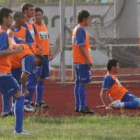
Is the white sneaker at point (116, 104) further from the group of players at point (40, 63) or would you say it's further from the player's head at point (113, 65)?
the player's head at point (113, 65)

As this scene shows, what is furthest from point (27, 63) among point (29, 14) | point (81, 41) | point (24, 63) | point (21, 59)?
point (29, 14)

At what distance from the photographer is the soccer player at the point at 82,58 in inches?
453

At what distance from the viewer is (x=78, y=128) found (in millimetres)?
9281

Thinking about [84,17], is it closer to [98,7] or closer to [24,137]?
[24,137]

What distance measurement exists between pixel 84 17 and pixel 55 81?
23.0 feet

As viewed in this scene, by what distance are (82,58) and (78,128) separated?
256 centimetres

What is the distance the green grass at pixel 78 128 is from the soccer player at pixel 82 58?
1.26 metres

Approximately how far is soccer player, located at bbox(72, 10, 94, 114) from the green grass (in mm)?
1259

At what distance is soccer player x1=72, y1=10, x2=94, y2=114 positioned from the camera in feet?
37.8

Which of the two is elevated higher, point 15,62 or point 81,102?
point 15,62

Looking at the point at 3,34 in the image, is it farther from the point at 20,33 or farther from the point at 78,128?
the point at 20,33

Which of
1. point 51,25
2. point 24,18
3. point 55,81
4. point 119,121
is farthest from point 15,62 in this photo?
point 51,25

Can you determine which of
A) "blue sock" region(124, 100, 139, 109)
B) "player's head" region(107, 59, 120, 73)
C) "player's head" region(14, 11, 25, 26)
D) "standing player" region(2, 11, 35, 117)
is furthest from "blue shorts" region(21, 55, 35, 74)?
"blue sock" region(124, 100, 139, 109)

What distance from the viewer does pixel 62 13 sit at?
16812mm
